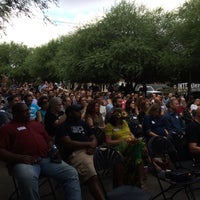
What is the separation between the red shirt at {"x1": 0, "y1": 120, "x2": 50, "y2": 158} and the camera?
198 inches

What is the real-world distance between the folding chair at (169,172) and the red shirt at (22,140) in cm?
174

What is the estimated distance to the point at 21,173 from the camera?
4.80 meters

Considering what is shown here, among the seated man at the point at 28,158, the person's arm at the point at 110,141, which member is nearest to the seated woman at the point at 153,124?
the person's arm at the point at 110,141

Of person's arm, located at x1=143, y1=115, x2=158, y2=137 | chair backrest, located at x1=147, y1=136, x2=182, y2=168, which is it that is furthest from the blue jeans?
person's arm, located at x1=143, y1=115, x2=158, y2=137

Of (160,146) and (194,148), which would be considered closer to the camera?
(194,148)

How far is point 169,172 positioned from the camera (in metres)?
5.65

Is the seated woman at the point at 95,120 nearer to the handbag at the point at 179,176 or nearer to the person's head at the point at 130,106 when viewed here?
Result: the handbag at the point at 179,176

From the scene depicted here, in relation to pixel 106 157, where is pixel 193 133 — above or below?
above

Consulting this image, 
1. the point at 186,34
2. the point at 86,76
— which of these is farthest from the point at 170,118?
the point at 86,76

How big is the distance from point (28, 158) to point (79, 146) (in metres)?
0.91

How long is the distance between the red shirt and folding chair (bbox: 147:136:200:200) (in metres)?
1.74

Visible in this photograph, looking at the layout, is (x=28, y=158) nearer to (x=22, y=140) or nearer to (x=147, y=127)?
(x=22, y=140)

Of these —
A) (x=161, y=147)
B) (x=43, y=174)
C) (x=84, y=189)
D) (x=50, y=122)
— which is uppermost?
(x=50, y=122)

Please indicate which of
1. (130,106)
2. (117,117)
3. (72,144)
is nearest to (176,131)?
(117,117)
